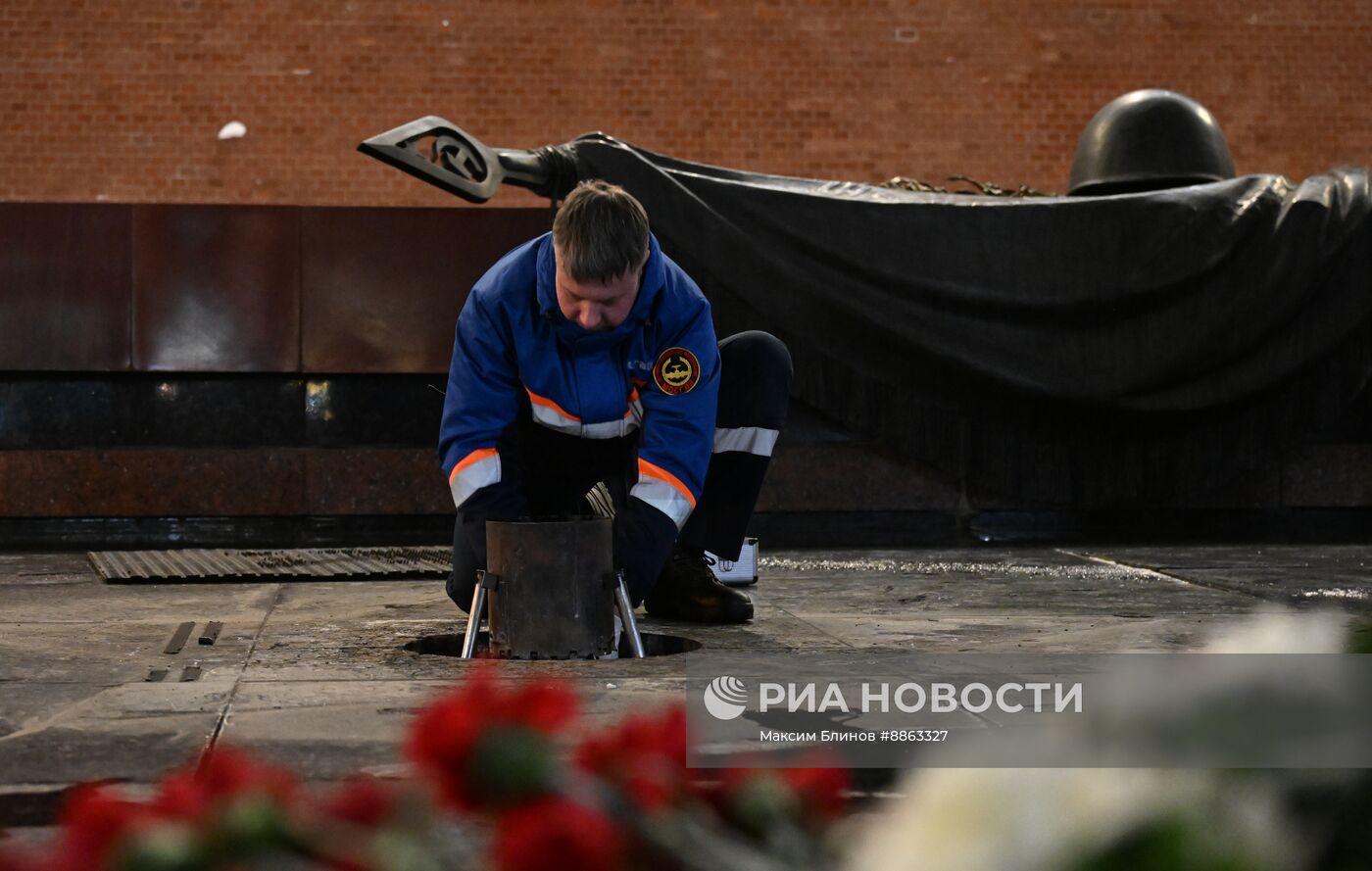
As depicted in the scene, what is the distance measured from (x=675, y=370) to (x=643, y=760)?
2.05 meters

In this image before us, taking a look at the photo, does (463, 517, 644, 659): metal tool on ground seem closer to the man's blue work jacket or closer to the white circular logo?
the man's blue work jacket

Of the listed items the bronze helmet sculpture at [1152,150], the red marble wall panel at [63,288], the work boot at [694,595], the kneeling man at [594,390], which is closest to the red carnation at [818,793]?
the kneeling man at [594,390]

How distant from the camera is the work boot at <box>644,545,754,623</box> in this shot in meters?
2.72

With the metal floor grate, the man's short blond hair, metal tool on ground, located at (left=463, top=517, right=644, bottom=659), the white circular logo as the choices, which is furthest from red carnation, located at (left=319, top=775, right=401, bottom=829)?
the metal floor grate

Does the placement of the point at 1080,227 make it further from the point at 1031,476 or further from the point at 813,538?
the point at 813,538

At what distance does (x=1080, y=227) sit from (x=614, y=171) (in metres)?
1.61

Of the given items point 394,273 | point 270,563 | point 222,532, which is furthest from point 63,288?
point 270,563

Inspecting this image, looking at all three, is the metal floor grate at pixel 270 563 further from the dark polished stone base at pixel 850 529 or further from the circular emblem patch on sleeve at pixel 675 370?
the circular emblem patch on sleeve at pixel 675 370

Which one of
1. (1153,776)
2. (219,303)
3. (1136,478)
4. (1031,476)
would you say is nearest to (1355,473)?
(1136,478)

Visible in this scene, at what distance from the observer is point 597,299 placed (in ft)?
7.79

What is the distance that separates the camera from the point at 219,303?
4.91m

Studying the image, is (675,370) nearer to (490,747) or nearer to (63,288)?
(490,747)

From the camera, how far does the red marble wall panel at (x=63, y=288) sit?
15.8ft

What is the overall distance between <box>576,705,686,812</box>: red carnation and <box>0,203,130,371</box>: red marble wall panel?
4.73 m
